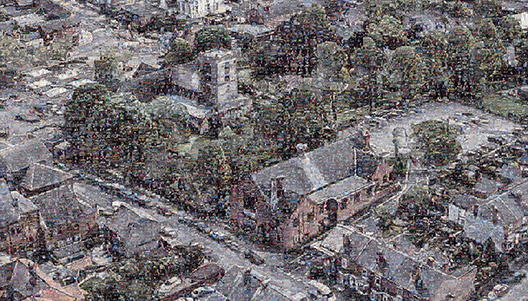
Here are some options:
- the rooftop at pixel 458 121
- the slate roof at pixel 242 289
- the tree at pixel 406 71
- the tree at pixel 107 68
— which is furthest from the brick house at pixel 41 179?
the tree at pixel 406 71

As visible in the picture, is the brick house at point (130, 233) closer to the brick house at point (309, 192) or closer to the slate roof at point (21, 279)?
the brick house at point (309, 192)

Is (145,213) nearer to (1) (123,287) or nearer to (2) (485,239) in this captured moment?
(1) (123,287)

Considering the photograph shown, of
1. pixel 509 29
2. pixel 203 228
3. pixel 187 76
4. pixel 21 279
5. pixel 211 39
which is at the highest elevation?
pixel 211 39

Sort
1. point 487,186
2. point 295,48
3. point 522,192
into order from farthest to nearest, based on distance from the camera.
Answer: point 295,48 < point 487,186 < point 522,192

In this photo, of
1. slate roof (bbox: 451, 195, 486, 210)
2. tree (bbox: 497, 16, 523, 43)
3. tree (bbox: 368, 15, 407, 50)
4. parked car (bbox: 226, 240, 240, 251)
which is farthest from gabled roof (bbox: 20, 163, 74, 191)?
tree (bbox: 497, 16, 523, 43)

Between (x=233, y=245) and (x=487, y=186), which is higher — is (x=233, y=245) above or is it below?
below

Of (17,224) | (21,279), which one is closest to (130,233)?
(17,224)

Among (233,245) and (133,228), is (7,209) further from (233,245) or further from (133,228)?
(233,245)
